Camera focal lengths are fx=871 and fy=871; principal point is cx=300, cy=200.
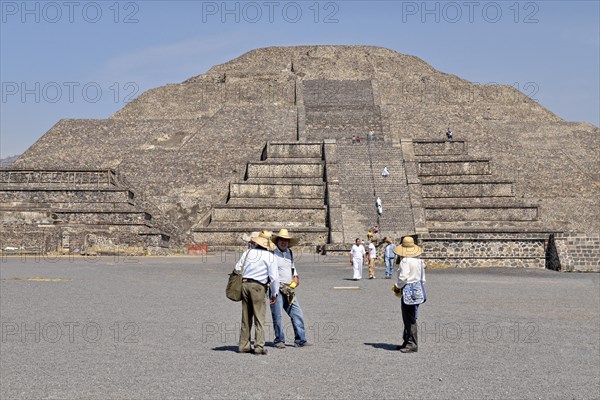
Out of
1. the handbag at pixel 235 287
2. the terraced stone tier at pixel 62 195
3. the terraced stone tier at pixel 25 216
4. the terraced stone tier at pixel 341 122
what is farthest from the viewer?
the terraced stone tier at pixel 341 122

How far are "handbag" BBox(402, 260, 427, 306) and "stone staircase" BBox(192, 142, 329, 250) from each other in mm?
21513

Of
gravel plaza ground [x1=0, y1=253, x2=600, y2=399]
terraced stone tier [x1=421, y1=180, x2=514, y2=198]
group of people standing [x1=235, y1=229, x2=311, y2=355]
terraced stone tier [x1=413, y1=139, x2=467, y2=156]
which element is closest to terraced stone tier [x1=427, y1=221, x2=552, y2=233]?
terraced stone tier [x1=421, y1=180, x2=514, y2=198]

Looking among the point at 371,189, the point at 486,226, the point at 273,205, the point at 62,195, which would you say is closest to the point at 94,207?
the point at 62,195

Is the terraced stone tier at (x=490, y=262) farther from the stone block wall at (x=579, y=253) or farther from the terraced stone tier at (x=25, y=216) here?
the terraced stone tier at (x=25, y=216)

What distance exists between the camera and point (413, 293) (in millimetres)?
9883

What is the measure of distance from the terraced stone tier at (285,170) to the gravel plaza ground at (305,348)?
17.2 metres

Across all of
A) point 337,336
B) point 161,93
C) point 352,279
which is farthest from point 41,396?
point 161,93

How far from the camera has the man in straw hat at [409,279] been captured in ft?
32.2

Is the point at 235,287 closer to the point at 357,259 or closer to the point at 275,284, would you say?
the point at 275,284

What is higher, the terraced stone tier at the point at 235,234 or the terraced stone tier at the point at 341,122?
the terraced stone tier at the point at 341,122

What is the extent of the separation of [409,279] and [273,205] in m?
23.1

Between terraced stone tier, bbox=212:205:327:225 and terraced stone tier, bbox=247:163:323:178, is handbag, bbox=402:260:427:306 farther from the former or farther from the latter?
terraced stone tier, bbox=247:163:323:178

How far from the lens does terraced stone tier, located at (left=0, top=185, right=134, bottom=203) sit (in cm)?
3188

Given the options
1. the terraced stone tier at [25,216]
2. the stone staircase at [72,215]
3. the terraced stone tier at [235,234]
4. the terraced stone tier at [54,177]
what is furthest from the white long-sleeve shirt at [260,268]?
the terraced stone tier at [54,177]
